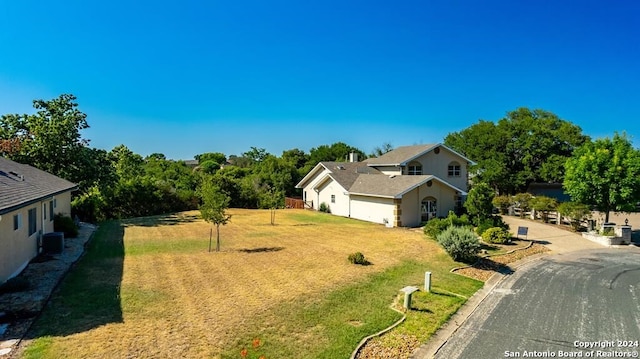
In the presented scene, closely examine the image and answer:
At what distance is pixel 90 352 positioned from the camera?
8156 mm

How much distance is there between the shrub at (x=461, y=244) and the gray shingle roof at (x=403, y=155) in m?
17.8

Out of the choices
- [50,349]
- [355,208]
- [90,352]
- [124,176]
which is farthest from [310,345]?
[124,176]

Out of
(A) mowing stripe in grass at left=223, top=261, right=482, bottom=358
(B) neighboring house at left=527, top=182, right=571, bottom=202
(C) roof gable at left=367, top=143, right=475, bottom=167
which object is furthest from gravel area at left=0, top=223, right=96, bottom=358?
(B) neighboring house at left=527, top=182, right=571, bottom=202

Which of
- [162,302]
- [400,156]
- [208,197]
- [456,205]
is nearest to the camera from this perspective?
[162,302]

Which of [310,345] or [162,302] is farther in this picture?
[162,302]

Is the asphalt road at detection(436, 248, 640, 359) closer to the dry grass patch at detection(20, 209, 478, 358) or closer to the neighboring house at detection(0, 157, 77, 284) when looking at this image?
the dry grass patch at detection(20, 209, 478, 358)

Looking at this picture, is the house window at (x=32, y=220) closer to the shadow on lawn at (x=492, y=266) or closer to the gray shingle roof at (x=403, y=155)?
the shadow on lawn at (x=492, y=266)

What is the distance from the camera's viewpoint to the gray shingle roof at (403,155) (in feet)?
119

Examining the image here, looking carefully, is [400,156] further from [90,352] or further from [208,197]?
[90,352]

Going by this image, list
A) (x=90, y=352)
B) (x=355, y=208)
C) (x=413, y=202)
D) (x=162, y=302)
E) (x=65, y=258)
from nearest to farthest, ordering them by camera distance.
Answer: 1. (x=90, y=352)
2. (x=162, y=302)
3. (x=65, y=258)
4. (x=413, y=202)
5. (x=355, y=208)

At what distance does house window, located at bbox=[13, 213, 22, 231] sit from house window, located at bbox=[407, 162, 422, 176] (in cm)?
2973

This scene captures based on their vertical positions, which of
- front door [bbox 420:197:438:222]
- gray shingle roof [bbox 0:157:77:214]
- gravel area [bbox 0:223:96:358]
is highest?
gray shingle roof [bbox 0:157:77:214]

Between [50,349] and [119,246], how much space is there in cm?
1299

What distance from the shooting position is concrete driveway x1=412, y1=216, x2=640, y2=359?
9.65 meters
